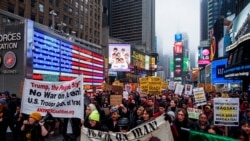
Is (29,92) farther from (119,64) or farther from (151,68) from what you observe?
(151,68)

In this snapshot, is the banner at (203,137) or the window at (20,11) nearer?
the banner at (203,137)

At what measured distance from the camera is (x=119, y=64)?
59.5 metres

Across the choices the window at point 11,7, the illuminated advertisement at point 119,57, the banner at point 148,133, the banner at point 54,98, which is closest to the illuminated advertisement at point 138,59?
the illuminated advertisement at point 119,57

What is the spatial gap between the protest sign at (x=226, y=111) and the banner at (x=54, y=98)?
3251mm

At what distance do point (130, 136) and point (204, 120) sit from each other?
91.7 inches

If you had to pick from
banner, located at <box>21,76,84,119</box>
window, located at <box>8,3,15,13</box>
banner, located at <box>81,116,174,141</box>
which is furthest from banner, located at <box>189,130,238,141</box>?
window, located at <box>8,3,15,13</box>

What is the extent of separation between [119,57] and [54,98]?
2036 inches

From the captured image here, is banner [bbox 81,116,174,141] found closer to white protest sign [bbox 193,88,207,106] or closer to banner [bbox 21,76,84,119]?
banner [bbox 21,76,84,119]

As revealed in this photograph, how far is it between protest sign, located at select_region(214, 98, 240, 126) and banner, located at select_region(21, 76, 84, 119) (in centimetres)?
325

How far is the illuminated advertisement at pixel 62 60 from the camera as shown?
73.7ft

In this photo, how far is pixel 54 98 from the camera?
8.92m

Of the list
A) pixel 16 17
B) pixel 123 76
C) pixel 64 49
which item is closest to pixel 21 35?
pixel 64 49

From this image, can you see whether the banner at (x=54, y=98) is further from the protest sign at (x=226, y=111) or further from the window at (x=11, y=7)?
the window at (x=11, y=7)

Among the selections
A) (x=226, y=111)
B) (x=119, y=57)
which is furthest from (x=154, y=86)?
(x=119, y=57)
